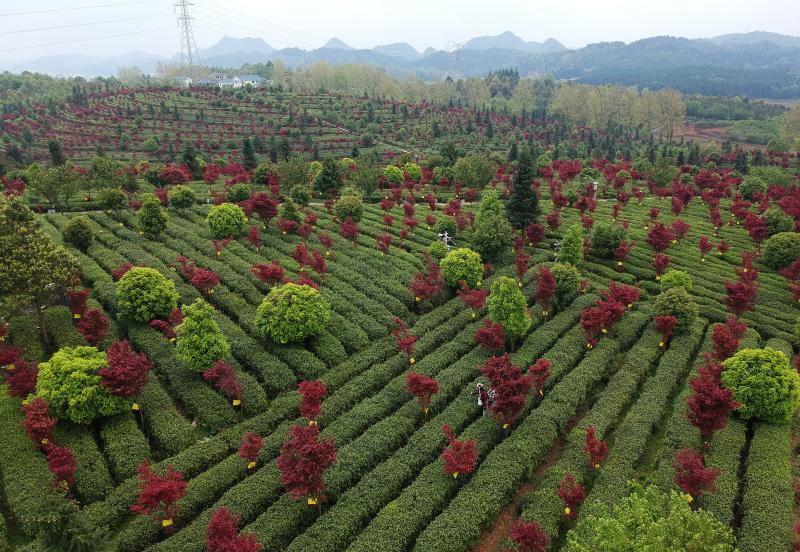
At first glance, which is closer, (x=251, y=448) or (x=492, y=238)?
(x=251, y=448)

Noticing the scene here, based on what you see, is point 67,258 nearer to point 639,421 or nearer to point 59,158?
point 639,421

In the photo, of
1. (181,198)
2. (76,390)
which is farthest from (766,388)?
(181,198)

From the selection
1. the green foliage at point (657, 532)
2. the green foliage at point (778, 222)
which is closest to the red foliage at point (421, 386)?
the green foliage at point (657, 532)

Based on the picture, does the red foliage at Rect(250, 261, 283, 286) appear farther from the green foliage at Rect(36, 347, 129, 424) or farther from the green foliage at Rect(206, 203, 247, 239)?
the green foliage at Rect(36, 347, 129, 424)

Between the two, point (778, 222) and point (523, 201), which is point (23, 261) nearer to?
point (523, 201)

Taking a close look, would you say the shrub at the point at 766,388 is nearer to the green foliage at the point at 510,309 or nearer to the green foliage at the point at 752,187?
the green foliage at the point at 510,309

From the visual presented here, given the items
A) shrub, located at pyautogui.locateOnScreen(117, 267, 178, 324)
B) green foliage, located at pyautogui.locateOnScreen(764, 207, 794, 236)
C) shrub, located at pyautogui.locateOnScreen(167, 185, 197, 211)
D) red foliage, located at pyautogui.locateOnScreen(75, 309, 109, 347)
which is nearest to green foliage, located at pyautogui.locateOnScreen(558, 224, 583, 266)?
green foliage, located at pyautogui.locateOnScreen(764, 207, 794, 236)
